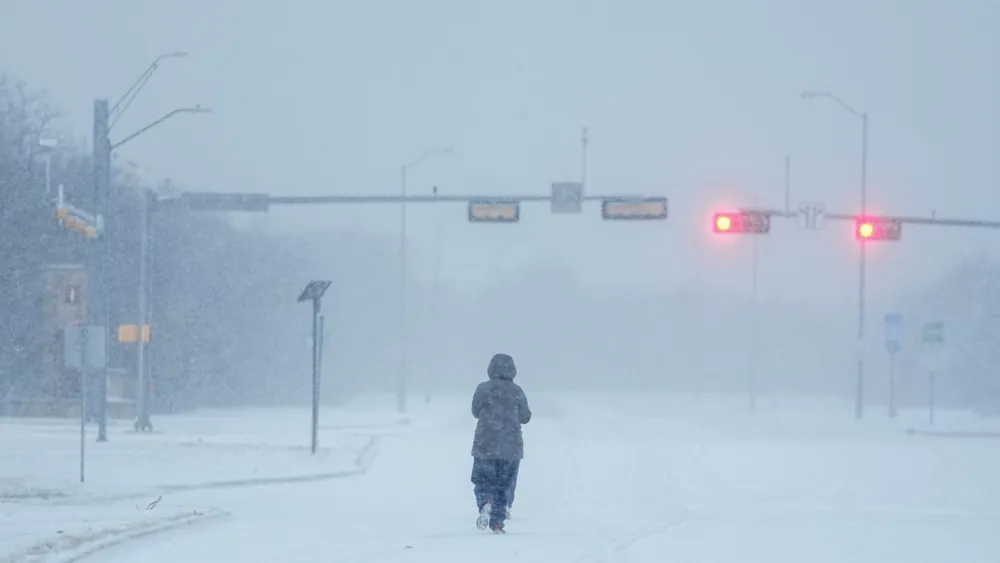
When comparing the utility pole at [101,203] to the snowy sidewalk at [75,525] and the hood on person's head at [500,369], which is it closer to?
the snowy sidewalk at [75,525]

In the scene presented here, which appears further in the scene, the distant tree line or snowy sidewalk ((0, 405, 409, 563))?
the distant tree line

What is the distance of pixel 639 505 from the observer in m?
21.1

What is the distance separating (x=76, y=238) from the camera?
55.2 m

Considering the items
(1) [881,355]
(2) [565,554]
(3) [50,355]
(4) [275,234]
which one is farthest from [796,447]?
(1) [881,355]

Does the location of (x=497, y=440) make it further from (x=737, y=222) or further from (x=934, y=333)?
(x=934, y=333)

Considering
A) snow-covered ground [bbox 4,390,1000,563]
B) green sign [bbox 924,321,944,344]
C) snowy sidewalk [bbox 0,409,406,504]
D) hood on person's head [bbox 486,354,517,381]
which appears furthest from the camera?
green sign [bbox 924,321,944,344]

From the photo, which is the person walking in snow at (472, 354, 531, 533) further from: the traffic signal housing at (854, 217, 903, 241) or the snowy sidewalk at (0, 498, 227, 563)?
the traffic signal housing at (854, 217, 903, 241)

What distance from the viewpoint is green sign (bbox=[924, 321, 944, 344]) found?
1918 inches

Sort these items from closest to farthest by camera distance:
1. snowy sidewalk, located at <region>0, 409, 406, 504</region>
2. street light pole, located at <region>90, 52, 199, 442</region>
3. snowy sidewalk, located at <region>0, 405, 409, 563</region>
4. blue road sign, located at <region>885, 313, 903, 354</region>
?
snowy sidewalk, located at <region>0, 405, 409, 563</region> → snowy sidewalk, located at <region>0, 409, 406, 504</region> → street light pole, located at <region>90, 52, 199, 442</region> → blue road sign, located at <region>885, 313, 903, 354</region>

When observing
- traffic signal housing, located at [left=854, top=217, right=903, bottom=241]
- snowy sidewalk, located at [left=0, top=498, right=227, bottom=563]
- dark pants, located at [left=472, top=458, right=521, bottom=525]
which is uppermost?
traffic signal housing, located at [left=854, top=217, right=903, bottom=241]

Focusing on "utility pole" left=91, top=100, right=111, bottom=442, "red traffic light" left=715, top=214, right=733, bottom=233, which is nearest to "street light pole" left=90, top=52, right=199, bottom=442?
"utility pole" left=91, top=100, right=111, bottom=442

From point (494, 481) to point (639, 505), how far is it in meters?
5.67

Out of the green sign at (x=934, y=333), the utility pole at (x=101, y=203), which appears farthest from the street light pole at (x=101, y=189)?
the green sign at (x=934, y=333)

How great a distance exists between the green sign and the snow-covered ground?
696cm
